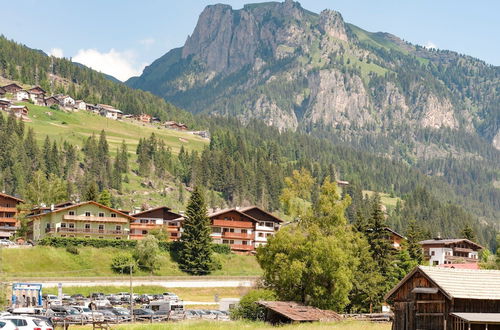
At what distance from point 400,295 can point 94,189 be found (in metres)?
107

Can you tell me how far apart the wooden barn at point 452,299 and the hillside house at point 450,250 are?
114 meters

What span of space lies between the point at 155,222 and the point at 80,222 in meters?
24.1

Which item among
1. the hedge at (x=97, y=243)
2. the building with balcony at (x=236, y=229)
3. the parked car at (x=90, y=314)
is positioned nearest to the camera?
the parked car at (x=90, y=314)

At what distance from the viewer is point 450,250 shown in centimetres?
17350

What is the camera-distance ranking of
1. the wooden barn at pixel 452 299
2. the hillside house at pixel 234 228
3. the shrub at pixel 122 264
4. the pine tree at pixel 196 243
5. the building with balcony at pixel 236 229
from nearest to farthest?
the wooden barn at pixel 452 299 < the shrub at pixel 122 264 < the pine tree at pixel 196 243 < the building with balcony at pixel 236 229 < the hillside house at pixel 234 228

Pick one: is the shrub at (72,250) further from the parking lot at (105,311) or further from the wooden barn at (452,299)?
the wooden barn at (452,299)

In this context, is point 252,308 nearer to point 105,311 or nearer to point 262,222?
point 105,311

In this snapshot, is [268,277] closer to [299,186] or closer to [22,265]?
[299,186]

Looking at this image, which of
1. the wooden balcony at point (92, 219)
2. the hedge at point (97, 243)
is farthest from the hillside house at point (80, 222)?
the hedge at point (97, 243)

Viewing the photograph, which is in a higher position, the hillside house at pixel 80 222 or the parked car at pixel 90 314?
the hillside house at pixel 80 222

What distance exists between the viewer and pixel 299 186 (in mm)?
96875

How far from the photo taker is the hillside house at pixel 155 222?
157 m

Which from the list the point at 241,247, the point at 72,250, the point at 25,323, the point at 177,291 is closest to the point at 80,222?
the point at 72,250

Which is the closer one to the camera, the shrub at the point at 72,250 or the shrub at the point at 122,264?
the shrub at the point at 122,264
